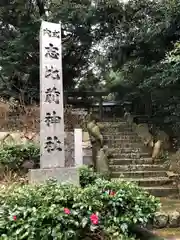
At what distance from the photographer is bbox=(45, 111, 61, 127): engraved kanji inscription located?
216 inches

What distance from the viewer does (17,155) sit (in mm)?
7984

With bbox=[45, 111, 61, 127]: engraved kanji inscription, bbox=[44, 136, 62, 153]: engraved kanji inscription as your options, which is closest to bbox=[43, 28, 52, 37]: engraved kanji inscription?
bbox=[45, 111, 61, 127]: engraved kanji inscription

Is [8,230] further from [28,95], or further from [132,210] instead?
[28,95]

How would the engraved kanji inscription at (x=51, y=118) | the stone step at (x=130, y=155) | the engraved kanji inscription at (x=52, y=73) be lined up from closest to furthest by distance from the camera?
the engraved kanji inscription at (x=51, y=118) < the engraved kanji inscription at (x=52, y=73) < the stone step at (x=130, y=155)

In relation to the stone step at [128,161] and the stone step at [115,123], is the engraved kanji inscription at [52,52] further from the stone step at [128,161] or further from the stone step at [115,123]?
the stone step at [115,123]

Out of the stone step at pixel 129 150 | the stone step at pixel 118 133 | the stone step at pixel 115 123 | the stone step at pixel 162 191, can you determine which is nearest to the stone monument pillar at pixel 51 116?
the stone step at pixel 162 191

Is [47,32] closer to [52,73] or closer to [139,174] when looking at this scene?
[52,73]

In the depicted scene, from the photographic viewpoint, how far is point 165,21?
877 cm

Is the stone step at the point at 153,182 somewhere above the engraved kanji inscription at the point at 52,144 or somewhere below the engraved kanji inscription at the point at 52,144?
below

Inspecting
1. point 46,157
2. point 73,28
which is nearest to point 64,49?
point 73,28

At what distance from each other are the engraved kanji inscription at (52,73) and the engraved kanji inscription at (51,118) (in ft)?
2.06

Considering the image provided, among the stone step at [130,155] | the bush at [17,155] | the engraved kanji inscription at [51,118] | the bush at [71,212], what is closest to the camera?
the bush at [71,212]

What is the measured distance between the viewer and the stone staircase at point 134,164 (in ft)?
26.7

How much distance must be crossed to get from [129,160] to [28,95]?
17.0 ft
